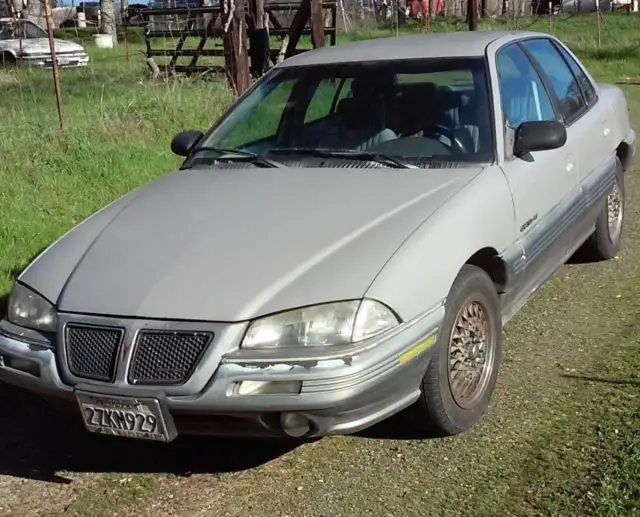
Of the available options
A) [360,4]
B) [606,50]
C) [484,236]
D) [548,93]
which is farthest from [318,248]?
[360,4]

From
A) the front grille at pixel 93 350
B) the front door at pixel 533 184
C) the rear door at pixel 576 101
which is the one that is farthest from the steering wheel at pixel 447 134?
the front grille at pixel 93 350

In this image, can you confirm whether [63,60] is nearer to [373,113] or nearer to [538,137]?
[373,113]

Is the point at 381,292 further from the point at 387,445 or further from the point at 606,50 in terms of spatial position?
the point at 606,50

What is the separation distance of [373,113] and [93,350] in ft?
6.65

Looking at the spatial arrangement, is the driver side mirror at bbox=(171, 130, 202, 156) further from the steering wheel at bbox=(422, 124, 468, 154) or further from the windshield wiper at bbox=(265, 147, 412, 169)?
the steering wheel at bbox=(422, 124, 468, 154)

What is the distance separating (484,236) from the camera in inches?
158

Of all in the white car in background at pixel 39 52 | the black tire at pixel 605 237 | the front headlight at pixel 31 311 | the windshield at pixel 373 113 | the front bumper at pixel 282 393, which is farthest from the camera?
the white car in background at pixel 39 52

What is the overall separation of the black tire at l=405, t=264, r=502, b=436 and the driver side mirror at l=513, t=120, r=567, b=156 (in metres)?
0.74

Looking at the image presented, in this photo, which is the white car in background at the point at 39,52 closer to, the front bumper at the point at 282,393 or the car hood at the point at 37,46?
the car hood at the point at 37,46

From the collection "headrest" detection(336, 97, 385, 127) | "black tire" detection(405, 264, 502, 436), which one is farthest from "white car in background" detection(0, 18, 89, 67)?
"black tire" detection(405, 264, 502, 436)

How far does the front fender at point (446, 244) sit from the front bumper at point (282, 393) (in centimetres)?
11

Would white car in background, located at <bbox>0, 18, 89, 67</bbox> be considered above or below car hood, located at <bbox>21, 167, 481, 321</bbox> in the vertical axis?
below

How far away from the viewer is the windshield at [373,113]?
4516mm

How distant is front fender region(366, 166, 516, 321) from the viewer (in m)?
3.41
